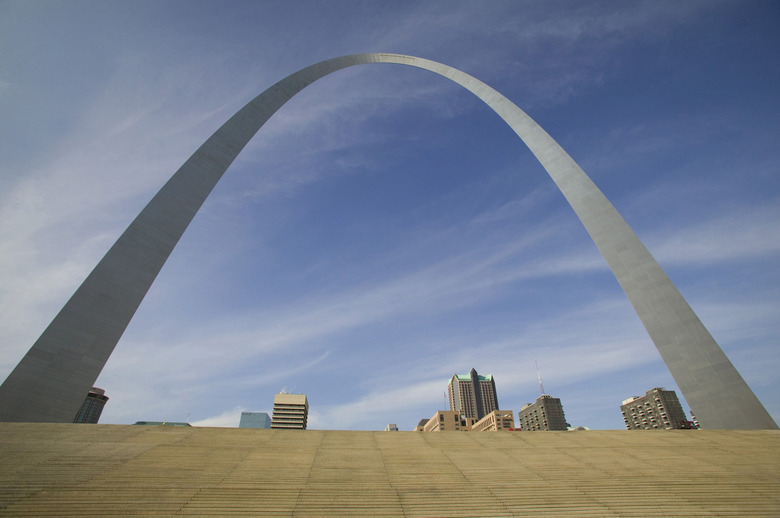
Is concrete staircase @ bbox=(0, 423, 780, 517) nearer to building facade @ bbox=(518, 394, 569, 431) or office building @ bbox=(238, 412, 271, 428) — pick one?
building facade @ bbox=(518, 394, 569, 431)

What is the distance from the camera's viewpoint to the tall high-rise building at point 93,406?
425 feet

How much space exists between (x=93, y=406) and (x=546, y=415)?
182362 mm

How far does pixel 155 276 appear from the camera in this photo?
1599cm

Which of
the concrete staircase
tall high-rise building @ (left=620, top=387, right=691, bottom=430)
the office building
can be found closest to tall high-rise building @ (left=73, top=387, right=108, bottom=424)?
the office building

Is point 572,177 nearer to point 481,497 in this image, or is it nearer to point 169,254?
point 481,497

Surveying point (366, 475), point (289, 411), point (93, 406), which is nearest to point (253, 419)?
point (93, 406)

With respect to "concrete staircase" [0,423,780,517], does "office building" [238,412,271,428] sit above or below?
above

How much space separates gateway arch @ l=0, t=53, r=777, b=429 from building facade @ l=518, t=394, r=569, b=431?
156 metres

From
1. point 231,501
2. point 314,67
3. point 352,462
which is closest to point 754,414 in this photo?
point 352,462

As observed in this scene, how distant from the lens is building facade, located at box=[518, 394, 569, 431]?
501 feet

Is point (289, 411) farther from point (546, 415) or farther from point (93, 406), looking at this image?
point (546, 415)

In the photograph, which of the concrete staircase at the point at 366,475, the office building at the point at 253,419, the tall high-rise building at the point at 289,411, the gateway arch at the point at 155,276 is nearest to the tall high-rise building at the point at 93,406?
the office building at the point at 253,419

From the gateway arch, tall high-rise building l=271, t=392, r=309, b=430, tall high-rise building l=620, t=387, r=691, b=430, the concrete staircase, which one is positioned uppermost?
tall high-rise building l=620, t=387, r=691, b=430

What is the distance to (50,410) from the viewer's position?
12133 millimetres
